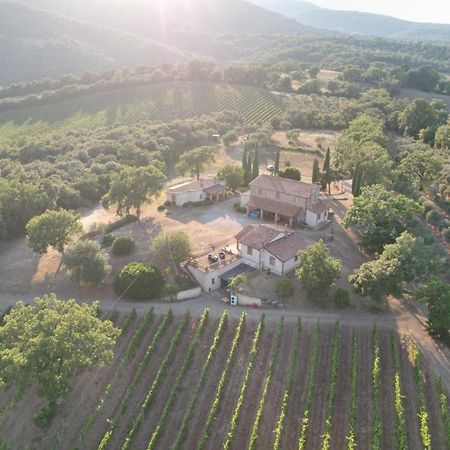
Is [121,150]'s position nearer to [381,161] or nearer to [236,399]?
[381,161]

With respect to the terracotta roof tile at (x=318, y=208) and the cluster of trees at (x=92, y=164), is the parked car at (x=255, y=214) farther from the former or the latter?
the cluster of trees at (x=92, y=164)

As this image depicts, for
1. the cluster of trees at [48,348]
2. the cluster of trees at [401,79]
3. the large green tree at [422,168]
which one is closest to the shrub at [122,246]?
the cluster of trees at [48,348]

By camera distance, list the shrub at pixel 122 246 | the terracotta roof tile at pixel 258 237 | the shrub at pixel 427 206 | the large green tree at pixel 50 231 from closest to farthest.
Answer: the terracotta roof tile at pixel 258 237, the large green tree at pixel 50 231, the shrub at pixel 122 246, the shrub at pixel 427 206

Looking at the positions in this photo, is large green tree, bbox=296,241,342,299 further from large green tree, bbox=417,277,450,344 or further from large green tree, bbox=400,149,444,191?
large green tree, bbox=400,149,444,191

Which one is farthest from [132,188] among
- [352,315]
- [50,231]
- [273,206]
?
[352,315]

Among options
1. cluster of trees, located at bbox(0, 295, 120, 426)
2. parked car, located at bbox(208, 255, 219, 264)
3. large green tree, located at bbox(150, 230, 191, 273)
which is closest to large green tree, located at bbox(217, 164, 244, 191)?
large green tree, located at bbox(150, 230, 191, 273)

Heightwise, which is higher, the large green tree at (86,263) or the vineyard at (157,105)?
the large green tree at (86,263)

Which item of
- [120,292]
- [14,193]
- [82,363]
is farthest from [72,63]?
[82,363]

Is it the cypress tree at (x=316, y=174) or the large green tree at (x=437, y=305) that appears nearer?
the large green tree at (x=437, y=305)
